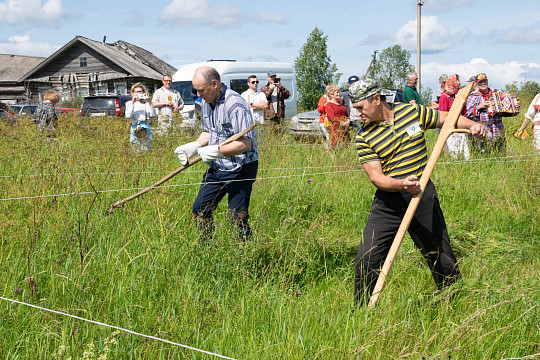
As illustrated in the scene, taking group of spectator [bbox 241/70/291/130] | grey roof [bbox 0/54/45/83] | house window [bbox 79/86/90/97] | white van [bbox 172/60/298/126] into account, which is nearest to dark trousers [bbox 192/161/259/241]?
group of spectator [bbox 241/70/291/130]

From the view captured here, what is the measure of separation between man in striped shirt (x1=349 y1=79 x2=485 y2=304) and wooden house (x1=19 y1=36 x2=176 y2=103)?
39.5m

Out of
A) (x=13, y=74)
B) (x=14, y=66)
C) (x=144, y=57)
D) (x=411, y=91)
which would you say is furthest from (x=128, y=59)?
(x=411, y=91)

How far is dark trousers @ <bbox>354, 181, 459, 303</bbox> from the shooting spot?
3467mm

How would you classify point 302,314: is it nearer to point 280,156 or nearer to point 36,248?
point 36,248

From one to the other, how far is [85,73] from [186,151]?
140ft

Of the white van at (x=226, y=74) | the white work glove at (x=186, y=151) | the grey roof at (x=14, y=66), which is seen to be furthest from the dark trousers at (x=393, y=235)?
the grey roof at (x=14, y=66)

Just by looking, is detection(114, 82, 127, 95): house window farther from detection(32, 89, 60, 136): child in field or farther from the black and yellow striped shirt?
the black and yellow striped shirt

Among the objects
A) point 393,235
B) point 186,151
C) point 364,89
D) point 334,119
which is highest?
point 364,89

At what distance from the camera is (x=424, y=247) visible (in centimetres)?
359

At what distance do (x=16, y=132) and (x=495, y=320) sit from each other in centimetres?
665

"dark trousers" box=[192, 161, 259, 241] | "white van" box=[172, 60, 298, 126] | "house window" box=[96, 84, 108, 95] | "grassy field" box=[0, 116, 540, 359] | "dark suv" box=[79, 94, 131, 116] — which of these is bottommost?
"grassy field" box=[0, 116, 540, 359]

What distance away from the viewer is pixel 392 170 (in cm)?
346

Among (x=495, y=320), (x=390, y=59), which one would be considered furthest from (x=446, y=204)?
(x=390, y=59)

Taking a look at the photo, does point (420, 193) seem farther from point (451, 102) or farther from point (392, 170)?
point (451, 102)
